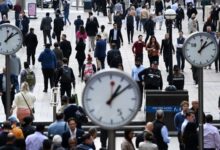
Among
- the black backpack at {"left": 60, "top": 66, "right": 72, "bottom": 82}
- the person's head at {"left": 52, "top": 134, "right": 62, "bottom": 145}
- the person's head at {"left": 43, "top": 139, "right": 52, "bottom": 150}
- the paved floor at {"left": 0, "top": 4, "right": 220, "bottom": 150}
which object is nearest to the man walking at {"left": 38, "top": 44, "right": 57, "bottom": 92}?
the paved floor at {"left": 0, "top": 4, "right": 220, "bottom": 150}

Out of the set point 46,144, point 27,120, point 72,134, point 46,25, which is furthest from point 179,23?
point 46,144

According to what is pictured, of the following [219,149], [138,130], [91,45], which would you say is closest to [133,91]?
[219,149]

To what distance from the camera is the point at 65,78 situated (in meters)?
28.6

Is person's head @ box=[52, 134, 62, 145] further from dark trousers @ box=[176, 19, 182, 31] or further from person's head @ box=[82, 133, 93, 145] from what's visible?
dark trousers @ box=[176, 19, 182, 31]

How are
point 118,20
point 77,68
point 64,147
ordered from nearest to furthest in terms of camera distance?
point 64,147, point 77,68, point 118,20

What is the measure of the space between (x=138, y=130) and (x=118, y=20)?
1962cm

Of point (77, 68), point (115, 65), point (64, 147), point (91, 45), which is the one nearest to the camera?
point (64, 147)

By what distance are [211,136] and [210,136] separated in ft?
0.09

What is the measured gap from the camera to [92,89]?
1248 centimetres

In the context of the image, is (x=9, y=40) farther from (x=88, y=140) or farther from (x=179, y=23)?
(x=179, y=23)

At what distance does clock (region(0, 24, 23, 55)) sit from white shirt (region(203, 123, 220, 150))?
4591mm

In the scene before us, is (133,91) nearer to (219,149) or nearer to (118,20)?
(219,149)

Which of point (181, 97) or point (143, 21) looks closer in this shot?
point (181, 97)

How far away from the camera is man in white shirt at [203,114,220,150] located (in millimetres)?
19719
